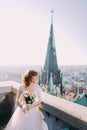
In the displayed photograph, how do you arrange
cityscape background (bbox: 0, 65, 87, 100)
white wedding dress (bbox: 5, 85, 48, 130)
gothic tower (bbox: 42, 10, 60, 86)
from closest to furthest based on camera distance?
white wedding dress (bbox: 5, 85, 48, 130)
gothic tower (bbox: 42, 10, 60, 86)
cityscape background (bbox: 0, 65, 87, 100)

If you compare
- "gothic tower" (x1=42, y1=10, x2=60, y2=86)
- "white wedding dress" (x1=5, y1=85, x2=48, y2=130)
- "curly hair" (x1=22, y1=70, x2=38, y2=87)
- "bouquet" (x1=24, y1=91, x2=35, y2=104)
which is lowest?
"white wedding dress" (x1=5, y1=85, x2=48, y2=130)

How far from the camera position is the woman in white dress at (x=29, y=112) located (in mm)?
2043

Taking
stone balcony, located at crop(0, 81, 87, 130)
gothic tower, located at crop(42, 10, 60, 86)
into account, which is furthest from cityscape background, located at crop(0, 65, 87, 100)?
stone balcony, located at crop(0, 81, 87, 130)

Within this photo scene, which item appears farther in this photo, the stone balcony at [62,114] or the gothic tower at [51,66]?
the gothic tower at [51,66]

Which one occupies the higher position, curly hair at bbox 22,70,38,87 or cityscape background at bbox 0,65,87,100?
cityscape background at bbox 0,65,87,100

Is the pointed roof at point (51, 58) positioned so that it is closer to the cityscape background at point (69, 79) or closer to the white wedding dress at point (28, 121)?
the cityscape background at point (69, 79)

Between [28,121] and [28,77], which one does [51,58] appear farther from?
[28,121]

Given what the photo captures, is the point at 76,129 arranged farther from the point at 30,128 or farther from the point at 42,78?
the point at 42,78

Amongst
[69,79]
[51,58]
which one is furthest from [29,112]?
[69,79]

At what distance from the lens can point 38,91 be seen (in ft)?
7.04

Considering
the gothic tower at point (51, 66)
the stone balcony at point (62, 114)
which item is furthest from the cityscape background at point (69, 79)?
the stone balcony at point (62, 114)

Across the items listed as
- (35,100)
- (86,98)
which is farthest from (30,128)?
(86,98)

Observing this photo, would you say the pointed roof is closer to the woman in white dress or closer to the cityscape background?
the cityscape background

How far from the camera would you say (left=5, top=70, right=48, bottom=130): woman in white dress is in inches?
80.4
